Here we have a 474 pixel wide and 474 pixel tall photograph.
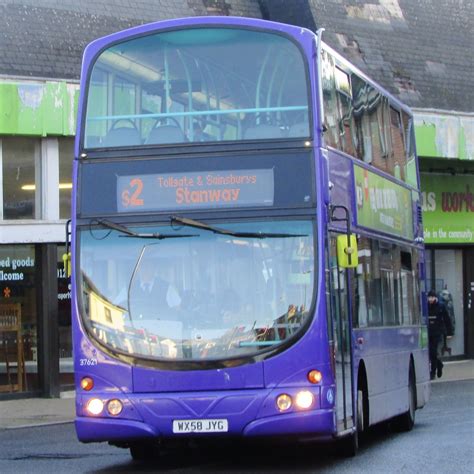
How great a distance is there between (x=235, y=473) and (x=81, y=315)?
206cm

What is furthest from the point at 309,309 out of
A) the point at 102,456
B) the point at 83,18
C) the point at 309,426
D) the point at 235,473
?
the point at 83,18

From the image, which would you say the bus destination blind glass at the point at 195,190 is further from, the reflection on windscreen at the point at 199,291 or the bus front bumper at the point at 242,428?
the bus front bumper at the point at 242,428

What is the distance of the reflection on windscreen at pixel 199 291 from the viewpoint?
38.1ft

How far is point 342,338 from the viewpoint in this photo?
1251cm

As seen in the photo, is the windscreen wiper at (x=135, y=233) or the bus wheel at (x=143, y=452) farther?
the bus wheel at (x=143, y=452)

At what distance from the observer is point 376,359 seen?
47.6 ft

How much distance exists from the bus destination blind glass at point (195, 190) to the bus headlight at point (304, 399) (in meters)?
1.73

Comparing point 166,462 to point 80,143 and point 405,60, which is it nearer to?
point 80,143

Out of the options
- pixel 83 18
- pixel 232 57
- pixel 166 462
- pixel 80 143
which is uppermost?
pixel 83 18

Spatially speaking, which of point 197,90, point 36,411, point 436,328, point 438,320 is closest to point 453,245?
point 438,320

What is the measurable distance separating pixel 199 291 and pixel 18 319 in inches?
477

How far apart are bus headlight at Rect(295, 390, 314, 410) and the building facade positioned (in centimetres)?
1216

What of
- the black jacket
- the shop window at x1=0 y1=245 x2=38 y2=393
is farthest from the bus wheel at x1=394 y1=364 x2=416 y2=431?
the black jacket

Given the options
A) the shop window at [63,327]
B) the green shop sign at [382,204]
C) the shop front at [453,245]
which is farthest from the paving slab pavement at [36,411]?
the shop front at [453,245]
